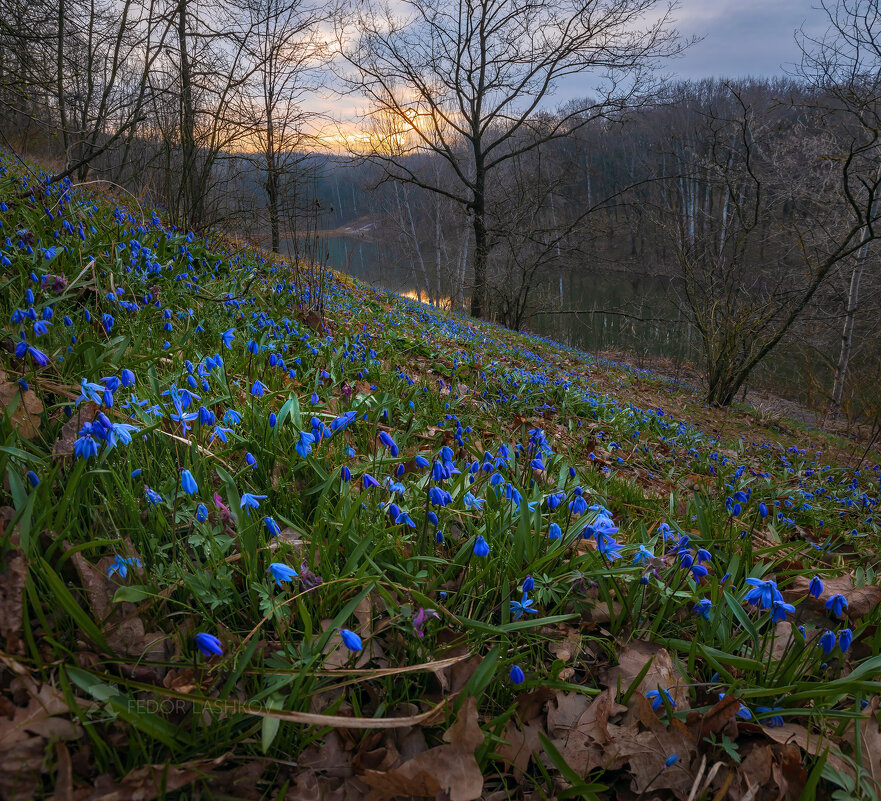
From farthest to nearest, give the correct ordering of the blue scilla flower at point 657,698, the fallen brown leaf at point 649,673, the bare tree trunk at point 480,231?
the bare tree trunk at point 480,231 → the fallen brown leaf at point 649,673 → the blue scilla flower at point 657,698

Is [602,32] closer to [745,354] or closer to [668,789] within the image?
[745,354]

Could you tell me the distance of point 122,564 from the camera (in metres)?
1.27

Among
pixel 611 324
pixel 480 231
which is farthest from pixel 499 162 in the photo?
pixel 611 324

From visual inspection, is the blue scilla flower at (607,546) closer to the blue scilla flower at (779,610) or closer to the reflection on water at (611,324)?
the blue scilla flower at (779,610)

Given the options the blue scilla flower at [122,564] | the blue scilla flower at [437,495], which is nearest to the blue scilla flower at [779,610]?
the blue scilla flower at [437,495]

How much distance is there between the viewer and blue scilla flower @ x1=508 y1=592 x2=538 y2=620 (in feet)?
4.60

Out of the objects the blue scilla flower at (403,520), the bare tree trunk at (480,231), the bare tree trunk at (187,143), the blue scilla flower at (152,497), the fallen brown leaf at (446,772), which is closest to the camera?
the fallen brown leaf at (446,772)

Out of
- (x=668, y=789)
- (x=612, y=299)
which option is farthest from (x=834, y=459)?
(x=612, y=299)

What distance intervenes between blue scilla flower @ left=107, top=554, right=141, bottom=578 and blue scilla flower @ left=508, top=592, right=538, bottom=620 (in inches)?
36.5

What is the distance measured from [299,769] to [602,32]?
1891 cm

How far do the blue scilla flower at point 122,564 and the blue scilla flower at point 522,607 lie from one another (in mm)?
928

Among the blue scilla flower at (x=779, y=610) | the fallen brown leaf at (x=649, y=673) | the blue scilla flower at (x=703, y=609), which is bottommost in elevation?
the fallen brown leaf at (x=649, y=673)

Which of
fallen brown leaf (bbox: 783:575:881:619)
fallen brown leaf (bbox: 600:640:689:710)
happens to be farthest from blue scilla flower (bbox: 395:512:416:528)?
fallen brown leaf (bbox: 783:575:881:619)

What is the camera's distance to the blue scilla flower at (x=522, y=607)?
1.40m
